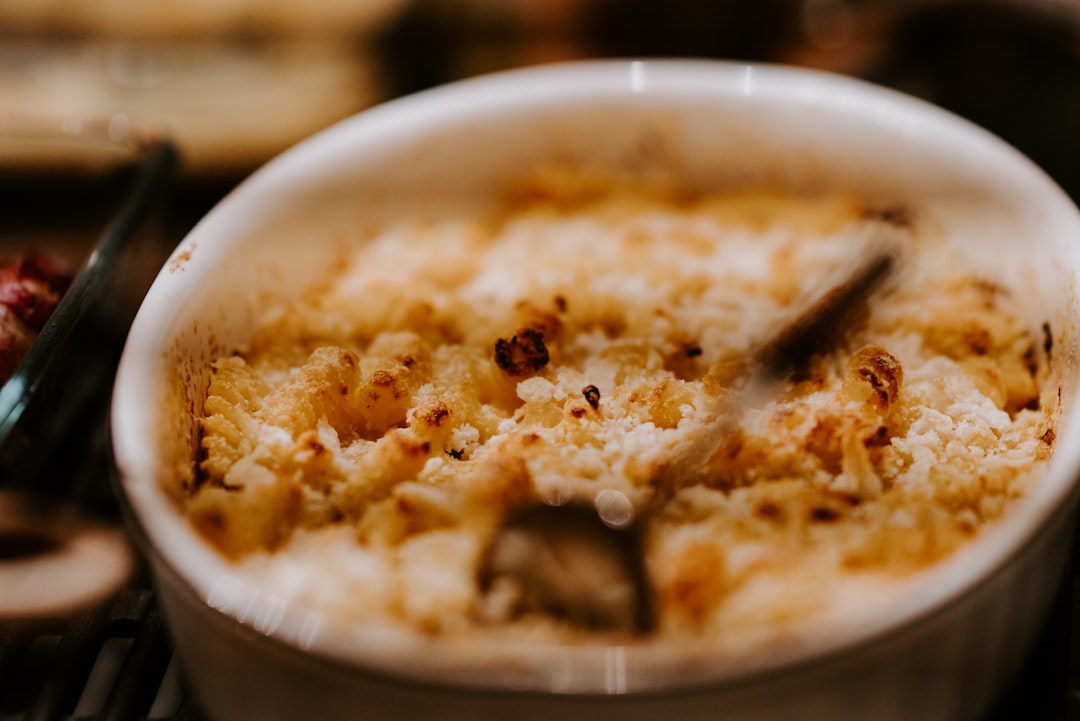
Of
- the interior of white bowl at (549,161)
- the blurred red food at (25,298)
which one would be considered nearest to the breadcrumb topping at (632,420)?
the interior of white bowl at (549,161)

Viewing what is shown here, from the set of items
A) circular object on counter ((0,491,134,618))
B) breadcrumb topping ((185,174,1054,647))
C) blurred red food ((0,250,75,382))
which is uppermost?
breadcrumb topping ((185,174,1054,647))

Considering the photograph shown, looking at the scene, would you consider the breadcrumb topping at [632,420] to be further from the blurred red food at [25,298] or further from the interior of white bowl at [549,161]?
the blurred red food at [25,298]

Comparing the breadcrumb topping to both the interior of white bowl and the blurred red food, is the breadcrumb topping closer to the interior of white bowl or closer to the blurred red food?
the interior of white bowl

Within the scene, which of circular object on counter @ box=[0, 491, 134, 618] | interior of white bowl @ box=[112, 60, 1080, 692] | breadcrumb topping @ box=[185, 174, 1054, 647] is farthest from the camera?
circular object on counter @ box=[0, 491, 134, 618]

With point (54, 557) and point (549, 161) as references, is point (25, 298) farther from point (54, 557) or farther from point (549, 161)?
point (549, 161)

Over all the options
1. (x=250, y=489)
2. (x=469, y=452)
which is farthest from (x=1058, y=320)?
(x=250, y=489)

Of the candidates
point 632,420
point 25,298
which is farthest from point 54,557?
point 632,420

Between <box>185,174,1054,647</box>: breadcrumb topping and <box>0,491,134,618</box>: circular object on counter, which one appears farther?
<box>0,491,134,618</box>: circular object on counter

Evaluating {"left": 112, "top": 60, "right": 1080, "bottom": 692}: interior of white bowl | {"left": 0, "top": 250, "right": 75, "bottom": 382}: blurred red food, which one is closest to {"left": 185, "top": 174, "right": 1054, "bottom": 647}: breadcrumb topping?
{"left": 112, "top": 60, "right": 1080, "bottom": 692}: interior of white bowl
